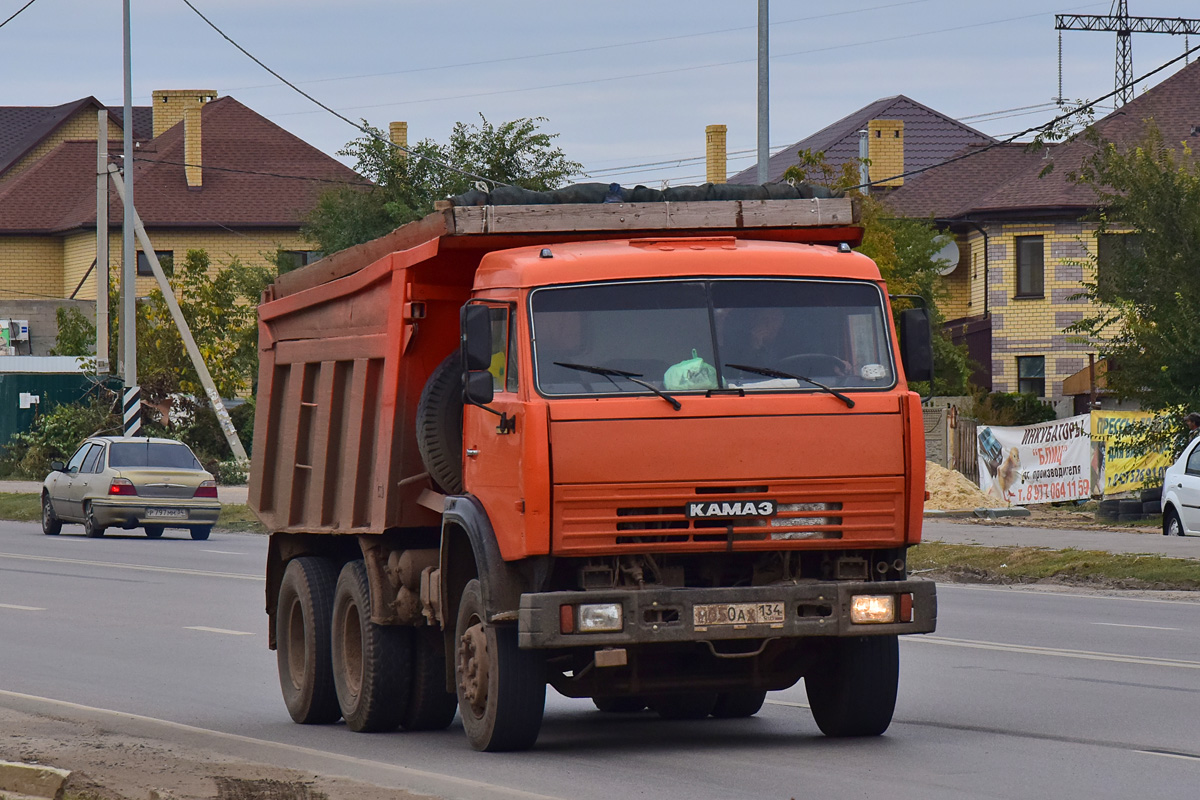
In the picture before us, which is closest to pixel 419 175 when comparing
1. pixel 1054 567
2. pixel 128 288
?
pixel 128 288

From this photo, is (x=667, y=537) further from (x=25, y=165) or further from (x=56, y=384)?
(x=25, y=165)

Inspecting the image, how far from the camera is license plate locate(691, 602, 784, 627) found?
27.6ft

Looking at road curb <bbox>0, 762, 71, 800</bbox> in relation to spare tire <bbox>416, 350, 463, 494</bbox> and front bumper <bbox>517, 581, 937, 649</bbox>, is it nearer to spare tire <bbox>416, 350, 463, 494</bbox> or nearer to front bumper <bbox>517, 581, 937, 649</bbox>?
front bumper <bbox>517, 581, 937, 649</bbox>

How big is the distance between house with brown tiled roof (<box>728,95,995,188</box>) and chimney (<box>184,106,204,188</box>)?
63.9 feet

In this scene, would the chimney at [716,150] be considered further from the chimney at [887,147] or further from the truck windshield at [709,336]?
the truck windshield at [709,336]

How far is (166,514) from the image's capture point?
30.0 m

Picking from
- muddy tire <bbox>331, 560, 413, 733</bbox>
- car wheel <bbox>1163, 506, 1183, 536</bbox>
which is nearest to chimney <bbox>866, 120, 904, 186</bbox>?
car wheel <bbox>1163, 506, 1183, 536</bbox>

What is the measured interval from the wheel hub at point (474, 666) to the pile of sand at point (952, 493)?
882 inches

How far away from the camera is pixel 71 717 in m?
10.7

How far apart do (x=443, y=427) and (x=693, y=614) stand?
177 centimetres

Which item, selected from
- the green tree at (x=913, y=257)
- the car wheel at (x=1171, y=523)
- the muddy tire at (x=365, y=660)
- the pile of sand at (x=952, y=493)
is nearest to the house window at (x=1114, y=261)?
the pile of sand at (x=952, y=493)

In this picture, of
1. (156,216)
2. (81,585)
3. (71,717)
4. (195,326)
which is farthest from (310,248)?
(71,717)

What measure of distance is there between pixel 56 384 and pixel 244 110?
2527 centimetres

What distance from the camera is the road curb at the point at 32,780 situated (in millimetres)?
7793
